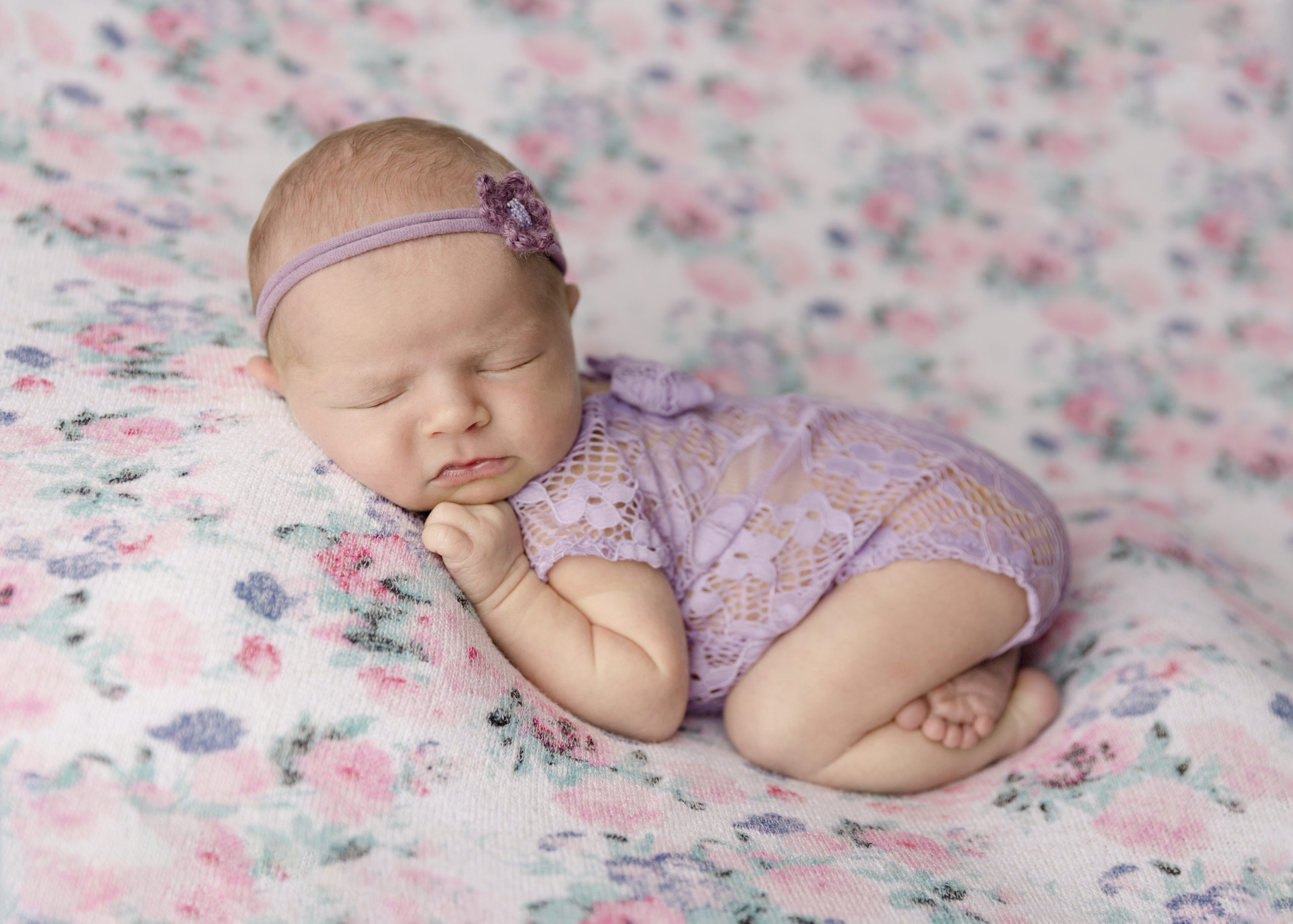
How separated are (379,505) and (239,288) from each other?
1.60 ft

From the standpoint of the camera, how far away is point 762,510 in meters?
1.29

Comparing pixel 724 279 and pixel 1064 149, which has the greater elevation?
pixel 1064 149

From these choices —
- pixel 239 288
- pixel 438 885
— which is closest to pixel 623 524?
pixel 438 885

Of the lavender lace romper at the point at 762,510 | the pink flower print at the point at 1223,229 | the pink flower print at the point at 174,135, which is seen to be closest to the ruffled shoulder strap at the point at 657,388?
the lavender lace romper at the point at 762,510

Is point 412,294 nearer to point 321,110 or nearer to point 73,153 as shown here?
point 73,153

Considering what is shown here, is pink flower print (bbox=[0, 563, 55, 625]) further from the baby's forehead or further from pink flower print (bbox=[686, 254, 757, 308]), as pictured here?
pink flower print (bbox=[686, 254, 757, 308])

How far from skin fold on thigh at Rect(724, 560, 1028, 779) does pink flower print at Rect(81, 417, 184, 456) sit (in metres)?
0.69

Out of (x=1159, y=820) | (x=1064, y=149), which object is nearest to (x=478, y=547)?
(x=1159, y=820)

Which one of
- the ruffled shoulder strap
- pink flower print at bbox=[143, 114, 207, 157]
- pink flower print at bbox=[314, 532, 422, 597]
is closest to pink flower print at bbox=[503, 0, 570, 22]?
pink flower print at bbox=[143, 114, 207, 157]

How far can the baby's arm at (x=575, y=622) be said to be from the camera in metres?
1.12

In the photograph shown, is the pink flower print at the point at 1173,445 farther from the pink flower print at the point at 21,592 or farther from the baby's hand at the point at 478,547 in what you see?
the pink flower print at the point at 21,592

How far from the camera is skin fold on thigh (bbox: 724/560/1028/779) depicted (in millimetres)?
1234

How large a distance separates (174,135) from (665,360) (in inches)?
35.1

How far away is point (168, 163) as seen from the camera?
1713 millimetres
